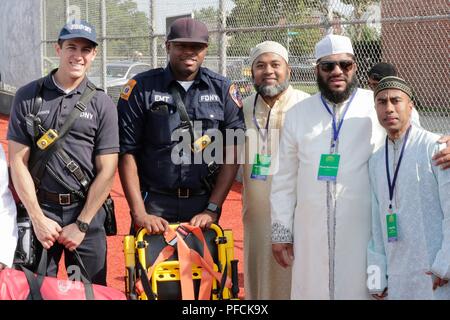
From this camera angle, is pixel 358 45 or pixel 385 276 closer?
pixel 385 276

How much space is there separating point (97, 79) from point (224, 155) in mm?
10768

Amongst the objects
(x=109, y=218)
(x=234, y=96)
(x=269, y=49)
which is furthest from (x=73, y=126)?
(x=269, y=49)

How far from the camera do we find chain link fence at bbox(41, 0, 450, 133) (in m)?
8.14

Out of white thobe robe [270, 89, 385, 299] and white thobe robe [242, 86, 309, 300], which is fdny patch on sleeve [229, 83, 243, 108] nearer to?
white thobe robe [242, 86, 309, 300]

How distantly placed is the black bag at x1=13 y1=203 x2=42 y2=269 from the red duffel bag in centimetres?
60

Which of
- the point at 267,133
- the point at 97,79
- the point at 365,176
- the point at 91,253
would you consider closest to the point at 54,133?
the point at 91,253

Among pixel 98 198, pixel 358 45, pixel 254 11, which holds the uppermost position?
pixel 254 11

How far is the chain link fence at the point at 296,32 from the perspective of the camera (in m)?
8.14

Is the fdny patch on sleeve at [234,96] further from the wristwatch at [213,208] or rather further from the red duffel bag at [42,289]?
the red duffel bag at [42,289]

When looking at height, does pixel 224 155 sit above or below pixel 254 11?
below

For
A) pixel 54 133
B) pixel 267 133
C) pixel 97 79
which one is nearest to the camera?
pixel 54 133

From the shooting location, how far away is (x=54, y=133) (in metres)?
4.26

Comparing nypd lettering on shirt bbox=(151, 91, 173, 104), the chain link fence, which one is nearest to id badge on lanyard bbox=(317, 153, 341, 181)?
nypd lettering on shirt bbox=(151, 91, 173, 104)

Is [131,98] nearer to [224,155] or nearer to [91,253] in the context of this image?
[224,155]
